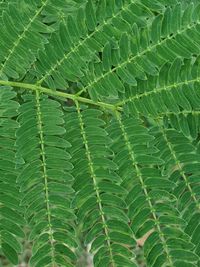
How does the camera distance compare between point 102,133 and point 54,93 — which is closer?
point 102,133

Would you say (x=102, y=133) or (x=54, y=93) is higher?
(x=54, y=93)

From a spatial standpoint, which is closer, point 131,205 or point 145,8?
point 131,205

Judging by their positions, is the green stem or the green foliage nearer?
the green foliage

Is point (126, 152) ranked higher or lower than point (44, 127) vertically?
lower

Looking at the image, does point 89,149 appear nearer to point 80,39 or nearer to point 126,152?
point 126,152

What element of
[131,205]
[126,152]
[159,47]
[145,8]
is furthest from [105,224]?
[145,8]

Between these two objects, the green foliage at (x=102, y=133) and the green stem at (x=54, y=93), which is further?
the green stem at (x=54, y=93)

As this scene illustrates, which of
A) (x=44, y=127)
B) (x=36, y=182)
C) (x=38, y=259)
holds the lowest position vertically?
(x=38, y=259)
